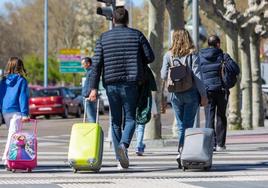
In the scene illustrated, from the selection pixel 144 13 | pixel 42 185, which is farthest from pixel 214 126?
pixel 144 13

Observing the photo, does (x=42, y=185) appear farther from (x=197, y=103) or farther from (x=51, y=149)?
(x=51, y=149)

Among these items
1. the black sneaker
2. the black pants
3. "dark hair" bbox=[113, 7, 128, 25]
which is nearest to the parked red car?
the black pants

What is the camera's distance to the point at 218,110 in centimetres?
1548

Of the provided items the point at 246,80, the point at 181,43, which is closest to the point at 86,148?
the point at 181,43

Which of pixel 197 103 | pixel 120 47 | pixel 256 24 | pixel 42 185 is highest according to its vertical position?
pixel 256 24

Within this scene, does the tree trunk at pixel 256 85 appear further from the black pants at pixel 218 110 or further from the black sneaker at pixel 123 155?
the black sneaker at pixel 123 155

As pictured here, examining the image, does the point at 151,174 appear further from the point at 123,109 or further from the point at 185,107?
the point at 185,107

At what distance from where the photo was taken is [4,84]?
1208 centimetres

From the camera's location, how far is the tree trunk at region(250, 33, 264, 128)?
1096 inches

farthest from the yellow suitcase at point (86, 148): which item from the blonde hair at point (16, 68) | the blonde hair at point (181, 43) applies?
the blonde hair at point (181, 43)

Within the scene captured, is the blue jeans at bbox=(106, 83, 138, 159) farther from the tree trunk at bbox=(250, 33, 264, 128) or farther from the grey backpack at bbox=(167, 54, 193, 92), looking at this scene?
the tree trunk at bbox=(250, 33, 264, 128)

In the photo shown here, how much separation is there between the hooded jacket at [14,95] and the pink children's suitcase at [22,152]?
39 centimetres

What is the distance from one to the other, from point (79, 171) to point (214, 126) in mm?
4456

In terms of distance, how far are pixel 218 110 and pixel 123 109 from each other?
404 centimetres
